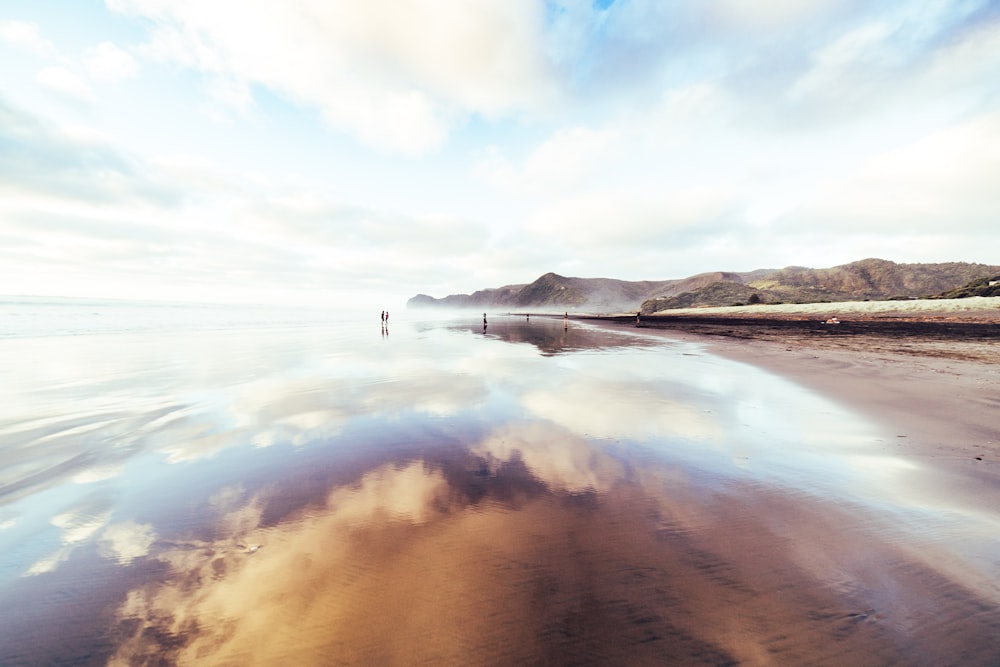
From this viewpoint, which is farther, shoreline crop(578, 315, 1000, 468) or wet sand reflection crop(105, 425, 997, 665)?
shoreline crop(578, 315, 1000, 468)

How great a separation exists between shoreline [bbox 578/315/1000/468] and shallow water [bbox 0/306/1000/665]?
870 millimetres

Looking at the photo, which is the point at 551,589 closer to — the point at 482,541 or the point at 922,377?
the point at 482,541

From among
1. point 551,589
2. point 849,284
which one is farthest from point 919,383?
point 849,284

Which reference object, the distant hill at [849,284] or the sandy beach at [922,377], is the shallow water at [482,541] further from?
the distant hill at [849,284]

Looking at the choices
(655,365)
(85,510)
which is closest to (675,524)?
(85,510)

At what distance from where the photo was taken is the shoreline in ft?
19.9

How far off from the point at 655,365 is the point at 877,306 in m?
42.3

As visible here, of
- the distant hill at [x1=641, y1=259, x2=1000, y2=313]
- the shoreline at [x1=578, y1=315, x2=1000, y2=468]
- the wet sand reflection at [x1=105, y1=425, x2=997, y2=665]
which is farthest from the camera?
the distant hill at [x1=641, y1=259, x2=1000, y2=313]

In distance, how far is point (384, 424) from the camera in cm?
715

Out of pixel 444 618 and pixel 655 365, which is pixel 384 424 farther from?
pixel 655 365

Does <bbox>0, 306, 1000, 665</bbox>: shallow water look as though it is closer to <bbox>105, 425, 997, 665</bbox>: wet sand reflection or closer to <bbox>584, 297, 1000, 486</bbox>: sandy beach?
<bbox>105, 425, 997, 665</bbox>: wet sand reflection

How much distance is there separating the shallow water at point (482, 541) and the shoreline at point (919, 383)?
87cm

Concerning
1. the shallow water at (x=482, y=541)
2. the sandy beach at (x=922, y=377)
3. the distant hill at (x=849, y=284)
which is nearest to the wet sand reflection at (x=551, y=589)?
the shallow water at (x=482, y=541)

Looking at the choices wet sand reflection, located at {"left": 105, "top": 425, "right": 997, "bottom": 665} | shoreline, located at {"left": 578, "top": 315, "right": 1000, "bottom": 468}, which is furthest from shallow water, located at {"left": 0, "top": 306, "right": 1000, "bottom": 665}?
shoreline, located at {"left": 578, "top": 315, "right": 1000, "bottom": 468}
